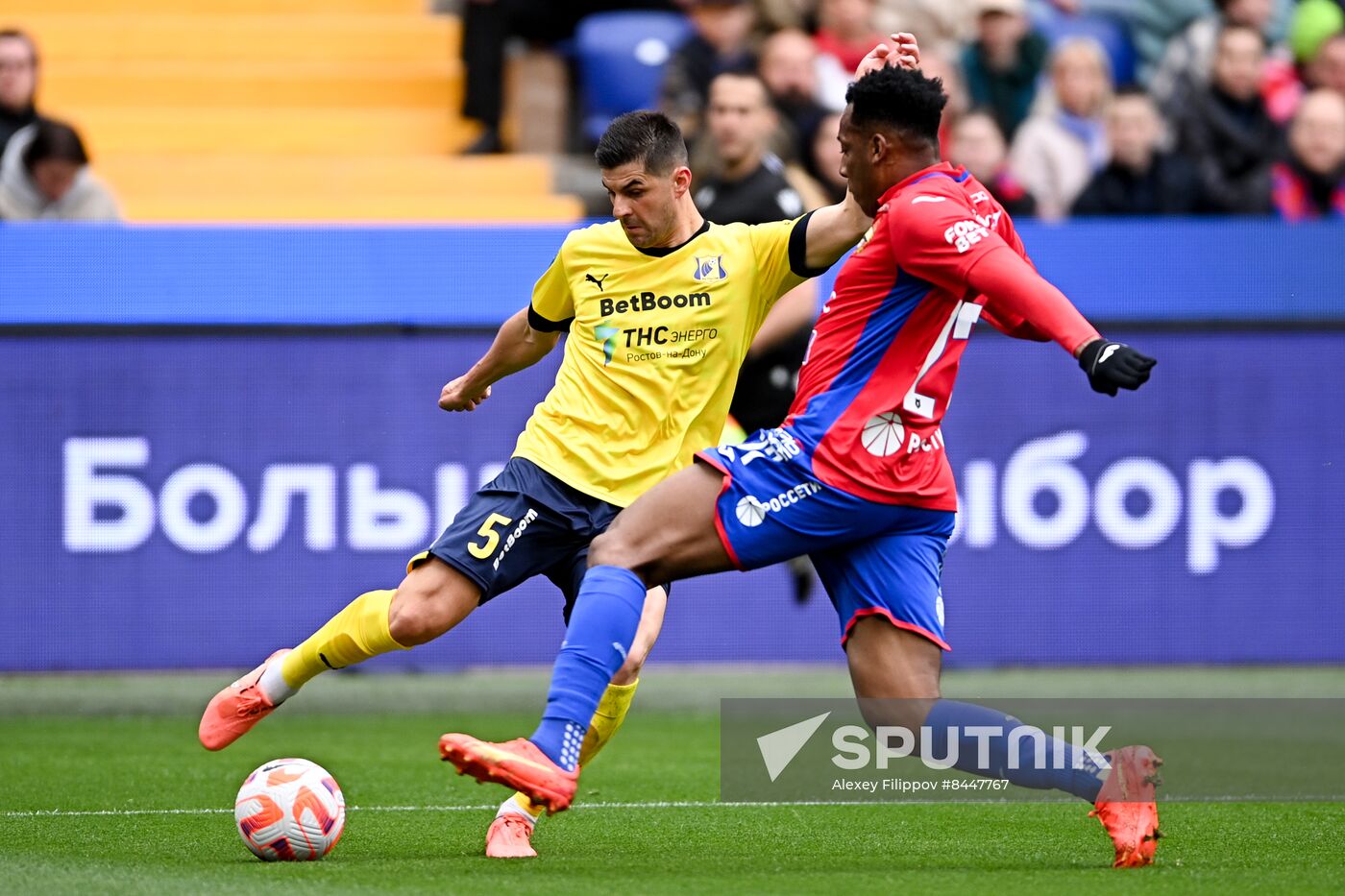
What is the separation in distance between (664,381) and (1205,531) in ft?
17.6

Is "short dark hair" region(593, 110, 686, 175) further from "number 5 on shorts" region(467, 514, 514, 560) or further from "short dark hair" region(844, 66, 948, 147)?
"number 5 on shorts" region(467, 514, 514, 560)

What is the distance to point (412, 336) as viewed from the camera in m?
10.7

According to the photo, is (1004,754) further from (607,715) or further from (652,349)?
(652,349)

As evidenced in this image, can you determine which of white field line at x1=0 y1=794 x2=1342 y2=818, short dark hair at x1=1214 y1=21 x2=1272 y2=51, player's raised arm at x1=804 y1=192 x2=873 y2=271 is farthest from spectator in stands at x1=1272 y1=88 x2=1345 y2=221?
player's raised arm at x1=804 y1=192 x2=873 y2=271

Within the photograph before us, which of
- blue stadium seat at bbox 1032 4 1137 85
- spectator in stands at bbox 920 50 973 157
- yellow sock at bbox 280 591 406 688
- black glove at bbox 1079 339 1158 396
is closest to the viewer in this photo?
black glove at bbox 1079 339 1158 396

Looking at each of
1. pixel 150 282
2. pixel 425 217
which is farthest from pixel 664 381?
pixel 425 217

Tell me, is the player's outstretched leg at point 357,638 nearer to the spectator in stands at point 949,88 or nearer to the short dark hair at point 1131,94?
the spectator in stands at point 949,88

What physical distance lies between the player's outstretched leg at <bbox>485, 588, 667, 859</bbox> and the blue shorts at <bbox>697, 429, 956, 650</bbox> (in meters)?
0.68

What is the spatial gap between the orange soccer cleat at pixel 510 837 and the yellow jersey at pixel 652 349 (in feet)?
3.16

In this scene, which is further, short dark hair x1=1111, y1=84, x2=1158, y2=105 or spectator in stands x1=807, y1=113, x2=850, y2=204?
short dark hair x1=1111, y1=84, x2=1158, y2=105

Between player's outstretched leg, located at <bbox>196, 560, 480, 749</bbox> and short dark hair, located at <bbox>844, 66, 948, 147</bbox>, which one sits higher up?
short dark hair, located at <bbox>844, 66, 948, 147</bbox>

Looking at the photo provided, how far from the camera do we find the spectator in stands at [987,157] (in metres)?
12.4

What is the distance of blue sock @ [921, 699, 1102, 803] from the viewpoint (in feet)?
18.4

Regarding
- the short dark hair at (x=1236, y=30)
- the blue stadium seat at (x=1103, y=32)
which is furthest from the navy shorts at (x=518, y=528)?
the blue stadium seat at (x=1103, y=32)
